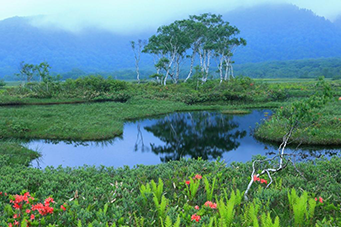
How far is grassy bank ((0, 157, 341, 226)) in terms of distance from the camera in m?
5.39

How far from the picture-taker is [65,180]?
8148 millimetres

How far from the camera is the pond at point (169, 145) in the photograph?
1416cm

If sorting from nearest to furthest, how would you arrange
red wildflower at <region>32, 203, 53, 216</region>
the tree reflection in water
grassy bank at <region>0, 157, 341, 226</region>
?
red wildflower at <region>32, 203, 53, 216</region>, grassy bank at <region>0, 157, 341, 226</region>, the tree reflection in water

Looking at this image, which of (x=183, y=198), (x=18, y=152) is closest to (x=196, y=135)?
(x=18, y=152)

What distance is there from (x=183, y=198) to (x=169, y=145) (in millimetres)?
9954

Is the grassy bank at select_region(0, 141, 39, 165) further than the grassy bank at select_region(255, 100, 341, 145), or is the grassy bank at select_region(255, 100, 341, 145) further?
the grassy bank at select_region(255, 100, 341, 145)

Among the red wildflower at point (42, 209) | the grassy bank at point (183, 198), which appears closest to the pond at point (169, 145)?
the grassy bank at point (183, 198)

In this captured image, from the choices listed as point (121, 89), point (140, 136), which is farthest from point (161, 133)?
point (121, 89)

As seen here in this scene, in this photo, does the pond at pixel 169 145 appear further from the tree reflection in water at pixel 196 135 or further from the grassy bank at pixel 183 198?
the grassy bank at pixel 183 198

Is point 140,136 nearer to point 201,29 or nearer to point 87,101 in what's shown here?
point 87,101

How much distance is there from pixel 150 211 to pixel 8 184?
394 cm

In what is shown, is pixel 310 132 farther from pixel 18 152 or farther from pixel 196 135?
pixel 18 152

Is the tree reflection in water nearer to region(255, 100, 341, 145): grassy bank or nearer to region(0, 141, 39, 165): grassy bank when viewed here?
→ region(255, 100, 341, 145): grassy bank

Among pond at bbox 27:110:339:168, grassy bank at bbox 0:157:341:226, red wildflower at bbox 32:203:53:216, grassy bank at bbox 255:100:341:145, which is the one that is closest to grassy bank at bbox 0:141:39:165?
pond at bbox 27:110:339:168
